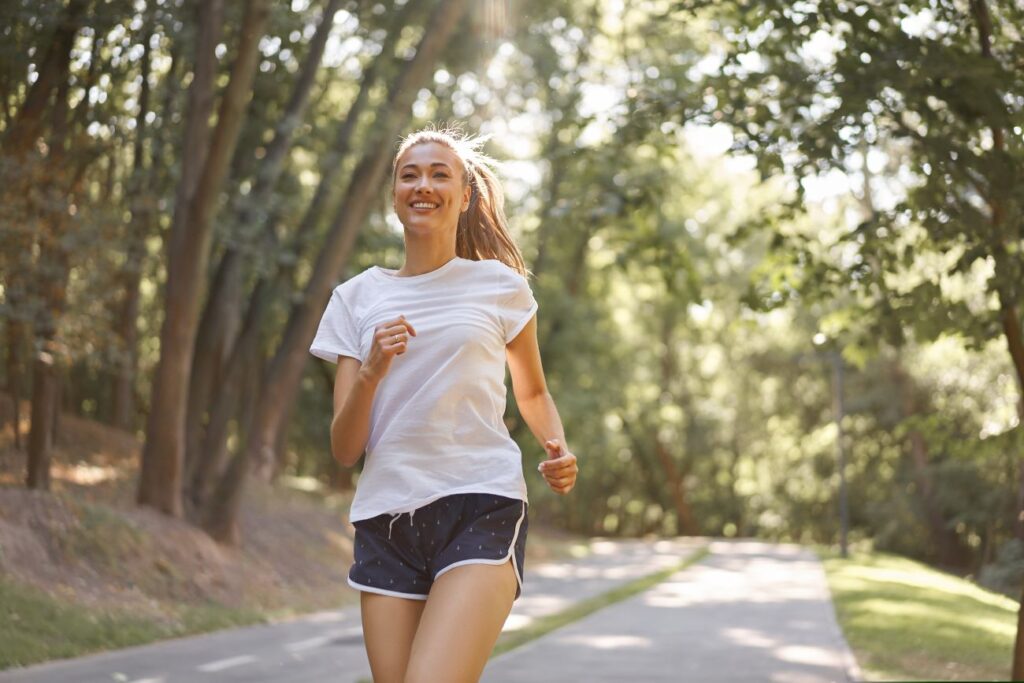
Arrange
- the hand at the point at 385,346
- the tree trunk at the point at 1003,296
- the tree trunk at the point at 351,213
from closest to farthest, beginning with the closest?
the hand at the point at 385,346 → the tree trunk at the point at 1003,296 → the tree trunk at the point at 351,213

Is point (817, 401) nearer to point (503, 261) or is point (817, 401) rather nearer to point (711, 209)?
point (711, 209)

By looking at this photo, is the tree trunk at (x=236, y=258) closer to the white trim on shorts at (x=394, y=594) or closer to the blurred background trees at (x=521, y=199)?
the blurred background trees at (x=521, y=199)

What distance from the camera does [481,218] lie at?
395cm

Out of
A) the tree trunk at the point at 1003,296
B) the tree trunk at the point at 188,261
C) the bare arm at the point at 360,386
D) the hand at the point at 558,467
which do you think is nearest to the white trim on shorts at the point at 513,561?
the hand at the point at 558,467

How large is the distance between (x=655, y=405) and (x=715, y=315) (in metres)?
5.07

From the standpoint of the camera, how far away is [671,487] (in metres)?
61.1

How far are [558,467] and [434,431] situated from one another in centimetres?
33

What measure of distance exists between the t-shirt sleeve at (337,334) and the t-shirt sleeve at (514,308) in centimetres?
39

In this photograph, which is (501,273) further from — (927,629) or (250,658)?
(927,629)

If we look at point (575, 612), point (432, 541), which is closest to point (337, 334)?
point (432, 541)

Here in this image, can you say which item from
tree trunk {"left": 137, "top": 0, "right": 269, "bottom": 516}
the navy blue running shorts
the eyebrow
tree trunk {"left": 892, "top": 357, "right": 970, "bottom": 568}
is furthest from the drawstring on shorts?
tree trunk {"left": 892, "top": 357, "right": 970, "bottom": 568}

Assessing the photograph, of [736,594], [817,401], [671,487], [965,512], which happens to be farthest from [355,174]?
[671,487]

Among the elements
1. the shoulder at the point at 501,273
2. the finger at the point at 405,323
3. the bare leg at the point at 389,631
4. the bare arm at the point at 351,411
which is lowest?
the bare leg at the point at 389,631

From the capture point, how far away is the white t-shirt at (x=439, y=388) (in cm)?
348
